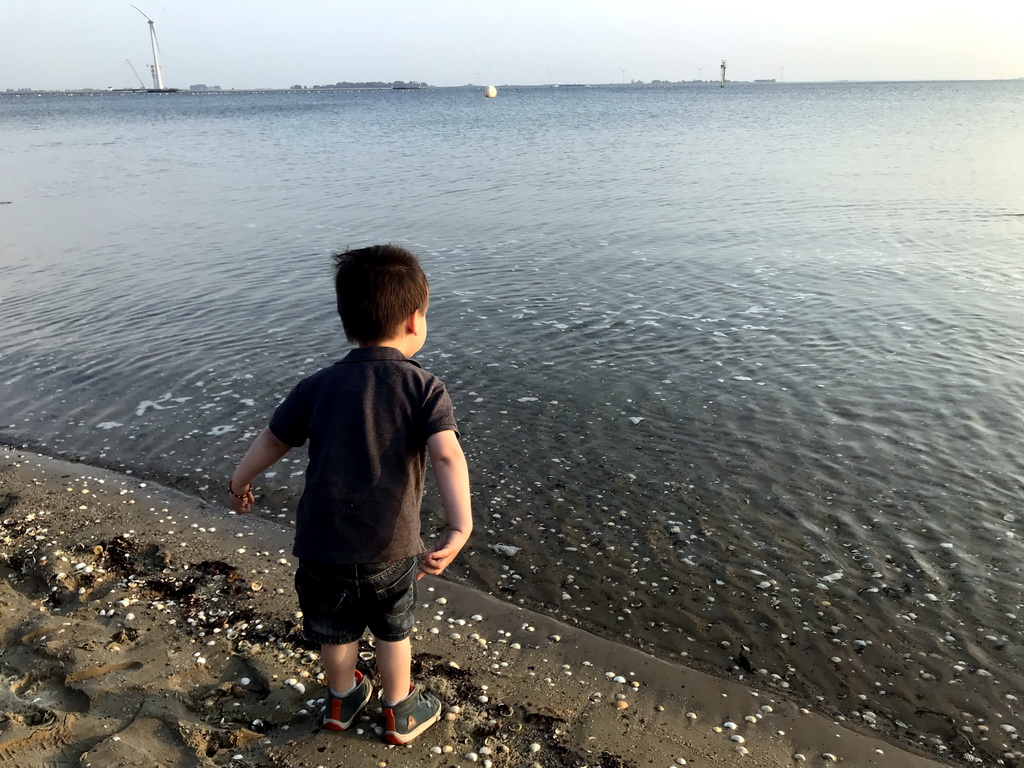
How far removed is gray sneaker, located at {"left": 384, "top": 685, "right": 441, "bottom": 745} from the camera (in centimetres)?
334

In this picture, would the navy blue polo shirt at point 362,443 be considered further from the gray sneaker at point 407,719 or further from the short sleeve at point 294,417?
the gray sneaker at point 407,719

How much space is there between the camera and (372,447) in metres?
2.98

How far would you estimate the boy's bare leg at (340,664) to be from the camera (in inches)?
130

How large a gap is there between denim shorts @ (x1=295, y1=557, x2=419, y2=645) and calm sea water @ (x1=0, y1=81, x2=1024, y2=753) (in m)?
1.88

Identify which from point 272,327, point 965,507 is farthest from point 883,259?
point 272,327

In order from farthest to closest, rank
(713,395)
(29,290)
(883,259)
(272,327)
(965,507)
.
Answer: (883,259) < (29,290) < (272,327) < (713,395) < (965,507)

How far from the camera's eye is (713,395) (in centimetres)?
827

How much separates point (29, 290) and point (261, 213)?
310 inches

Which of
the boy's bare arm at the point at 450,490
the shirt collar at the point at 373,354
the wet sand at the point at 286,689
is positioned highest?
the shirt collar at the point at 373,354

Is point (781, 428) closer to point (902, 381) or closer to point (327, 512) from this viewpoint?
point (902, 381)

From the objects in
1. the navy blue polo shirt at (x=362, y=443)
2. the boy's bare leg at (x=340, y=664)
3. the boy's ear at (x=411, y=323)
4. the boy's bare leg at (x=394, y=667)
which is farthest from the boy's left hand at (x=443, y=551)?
the boy's ear at (x=411, y=323)

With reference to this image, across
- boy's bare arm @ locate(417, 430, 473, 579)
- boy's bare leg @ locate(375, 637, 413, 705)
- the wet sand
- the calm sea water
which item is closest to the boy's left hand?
boy's bare arm @ locate(417, 430, 473, 579)

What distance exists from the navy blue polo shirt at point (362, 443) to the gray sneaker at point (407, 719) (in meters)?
0.79

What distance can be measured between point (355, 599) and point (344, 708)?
0.60 meters
